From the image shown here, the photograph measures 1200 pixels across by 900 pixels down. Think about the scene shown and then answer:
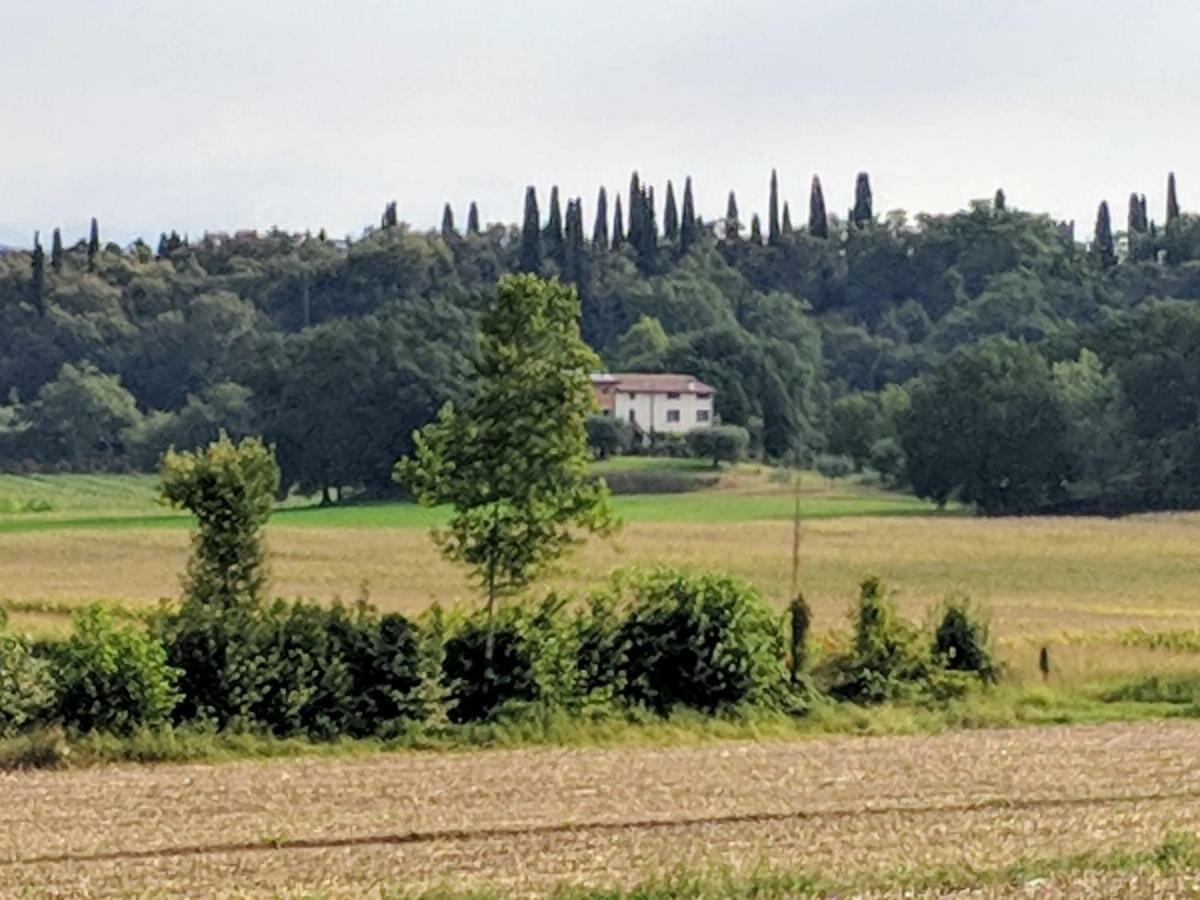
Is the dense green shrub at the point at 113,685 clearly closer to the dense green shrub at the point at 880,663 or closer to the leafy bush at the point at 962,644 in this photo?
the dense green shrub at the point at 880,663

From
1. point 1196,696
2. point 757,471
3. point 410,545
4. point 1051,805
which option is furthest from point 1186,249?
point 1051,805

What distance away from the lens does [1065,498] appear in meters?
109

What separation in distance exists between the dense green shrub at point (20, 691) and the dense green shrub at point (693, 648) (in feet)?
29.7

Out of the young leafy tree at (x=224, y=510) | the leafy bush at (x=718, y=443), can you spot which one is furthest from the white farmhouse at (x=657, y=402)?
the young leafy tree at (x=224, y=510)

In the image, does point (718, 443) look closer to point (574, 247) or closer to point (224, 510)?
point (574, 247)

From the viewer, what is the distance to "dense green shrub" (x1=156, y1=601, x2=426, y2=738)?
31484 millimetres

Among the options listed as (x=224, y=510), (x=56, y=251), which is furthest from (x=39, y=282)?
(x=224, y=510)

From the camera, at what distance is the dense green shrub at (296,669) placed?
31484mm

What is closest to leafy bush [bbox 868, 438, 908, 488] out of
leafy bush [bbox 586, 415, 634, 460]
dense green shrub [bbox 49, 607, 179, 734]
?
leafy bush [bbox 586, 415, 634, 460]

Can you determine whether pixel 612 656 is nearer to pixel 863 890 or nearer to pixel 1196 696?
pixel 1196 696

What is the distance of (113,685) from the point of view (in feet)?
100

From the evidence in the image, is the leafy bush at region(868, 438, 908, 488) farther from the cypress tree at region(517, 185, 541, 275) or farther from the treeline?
the cypress tree at region(517, 185, 541, 275)

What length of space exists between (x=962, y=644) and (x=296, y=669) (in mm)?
13121

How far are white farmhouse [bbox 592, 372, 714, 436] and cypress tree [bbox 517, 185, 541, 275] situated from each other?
41390 mm
